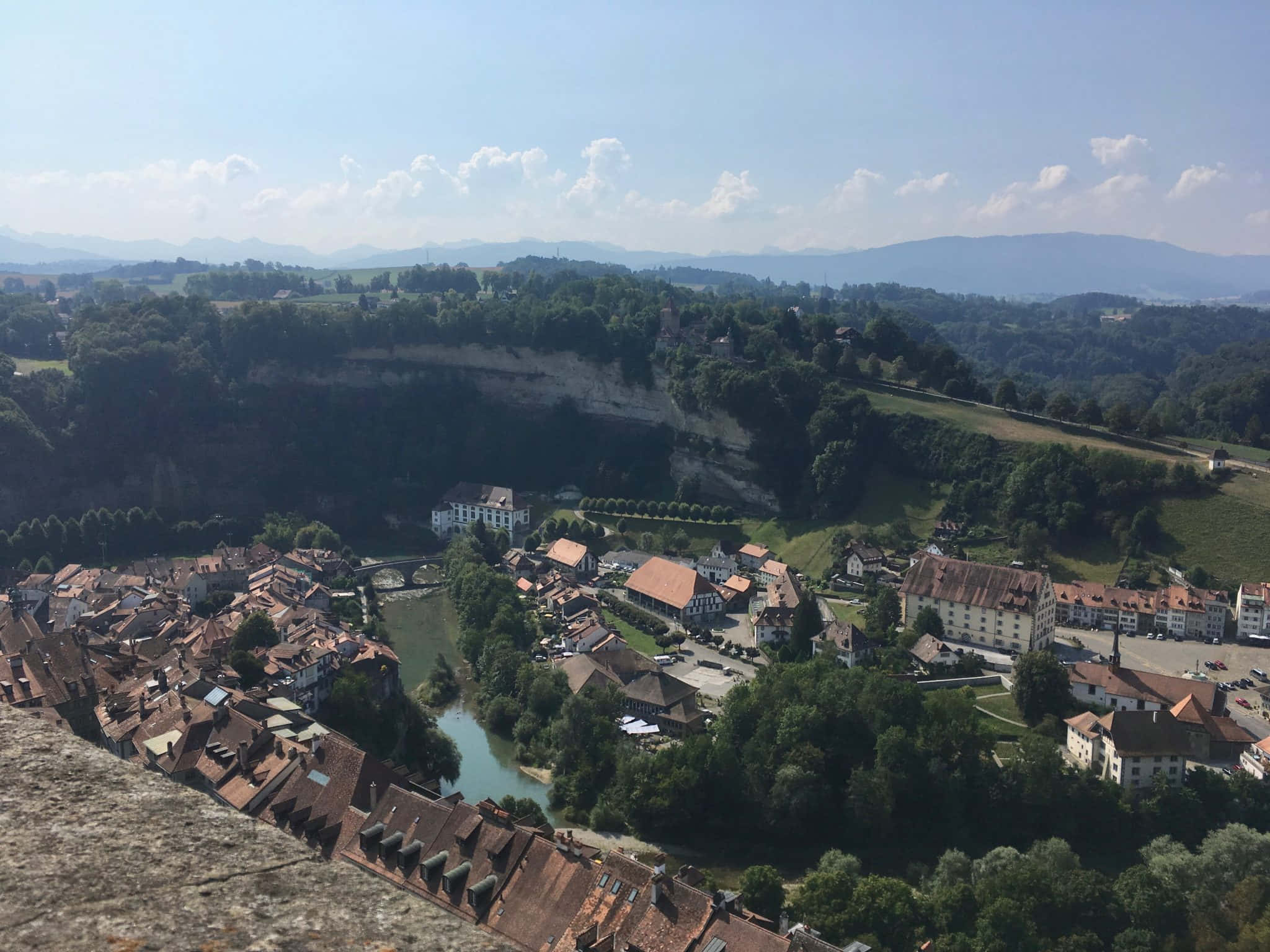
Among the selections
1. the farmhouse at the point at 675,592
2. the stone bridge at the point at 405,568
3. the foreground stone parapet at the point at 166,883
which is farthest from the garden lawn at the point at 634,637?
the foreground stone parapet at the point at 166,883

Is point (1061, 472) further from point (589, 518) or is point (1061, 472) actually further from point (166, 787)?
point (166, 787)

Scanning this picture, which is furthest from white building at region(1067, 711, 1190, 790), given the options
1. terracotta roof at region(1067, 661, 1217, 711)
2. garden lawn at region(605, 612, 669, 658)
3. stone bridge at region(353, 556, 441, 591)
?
stone bridge at region(353, 556, 441, 591)

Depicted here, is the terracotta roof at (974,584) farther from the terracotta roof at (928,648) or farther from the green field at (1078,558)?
the green field at (1078,558)

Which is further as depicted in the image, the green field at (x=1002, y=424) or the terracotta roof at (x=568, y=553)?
the green field at (x=1002, y=424)

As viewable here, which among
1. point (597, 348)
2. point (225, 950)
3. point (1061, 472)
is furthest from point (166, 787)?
point (597, 348)

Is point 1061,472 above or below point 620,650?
above

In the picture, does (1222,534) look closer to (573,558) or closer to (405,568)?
(573,558)

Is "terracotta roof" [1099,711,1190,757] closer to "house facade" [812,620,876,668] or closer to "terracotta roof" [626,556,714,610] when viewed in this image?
"house facade" [812,620,876,668]

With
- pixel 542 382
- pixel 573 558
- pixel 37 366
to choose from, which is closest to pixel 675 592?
pixel 573 558
